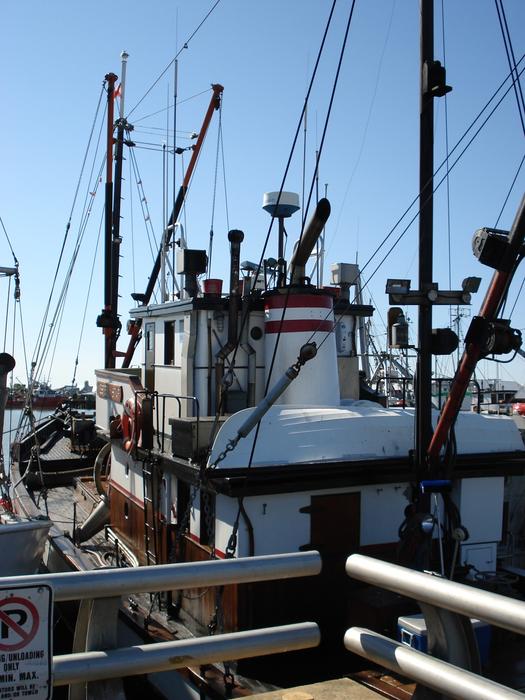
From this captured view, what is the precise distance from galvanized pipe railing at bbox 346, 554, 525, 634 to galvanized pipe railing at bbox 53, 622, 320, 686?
46 cm

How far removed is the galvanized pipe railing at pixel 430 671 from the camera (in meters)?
2.51

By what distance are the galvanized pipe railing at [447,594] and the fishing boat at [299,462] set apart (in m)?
3.33

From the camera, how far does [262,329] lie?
11000 millimetres

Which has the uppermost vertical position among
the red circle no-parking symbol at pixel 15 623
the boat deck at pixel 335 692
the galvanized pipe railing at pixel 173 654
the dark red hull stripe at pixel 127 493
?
the red circle no-parking symbol at pixel 15 623

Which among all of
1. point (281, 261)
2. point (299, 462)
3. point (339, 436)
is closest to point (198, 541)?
point (299, 462)

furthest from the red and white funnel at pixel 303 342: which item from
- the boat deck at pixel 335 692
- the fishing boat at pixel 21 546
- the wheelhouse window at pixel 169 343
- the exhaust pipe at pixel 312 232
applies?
the boat deck at pixel 335 692

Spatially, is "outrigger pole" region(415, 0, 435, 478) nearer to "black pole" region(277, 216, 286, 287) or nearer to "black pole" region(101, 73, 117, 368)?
"black pole" region(277, 216, 286, 287)

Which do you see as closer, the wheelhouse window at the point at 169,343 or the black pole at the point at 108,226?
the wheelhouse window at the point at 169,343

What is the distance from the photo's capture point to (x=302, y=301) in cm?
1027

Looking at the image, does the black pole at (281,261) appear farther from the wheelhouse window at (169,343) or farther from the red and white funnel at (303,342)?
the wheelhouse window at (169,343)

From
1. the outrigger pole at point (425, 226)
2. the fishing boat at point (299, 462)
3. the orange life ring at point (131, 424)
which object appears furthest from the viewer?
the orange life ring at point (131, 424)

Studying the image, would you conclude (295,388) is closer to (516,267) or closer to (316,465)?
(316,465)

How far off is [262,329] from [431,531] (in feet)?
15.3

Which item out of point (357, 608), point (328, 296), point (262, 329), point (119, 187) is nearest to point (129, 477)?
point (262, 329)
